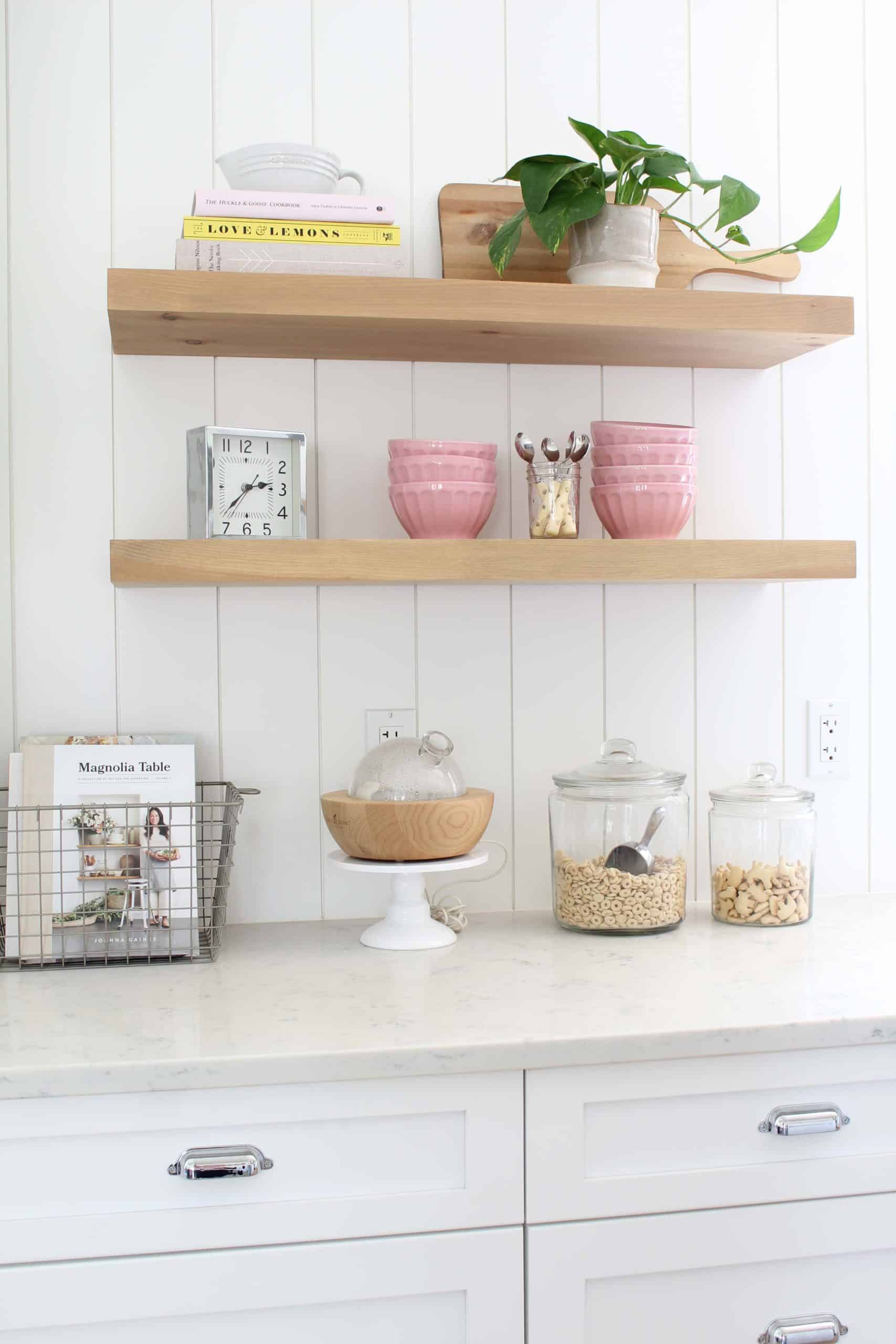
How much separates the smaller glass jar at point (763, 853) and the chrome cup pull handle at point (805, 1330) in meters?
0.50

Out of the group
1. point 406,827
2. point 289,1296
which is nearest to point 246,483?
point 406,827

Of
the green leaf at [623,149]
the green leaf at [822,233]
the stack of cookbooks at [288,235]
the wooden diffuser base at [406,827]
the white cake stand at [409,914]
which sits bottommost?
the white cake stand at [409,914]

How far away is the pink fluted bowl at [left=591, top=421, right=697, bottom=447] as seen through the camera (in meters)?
1.54

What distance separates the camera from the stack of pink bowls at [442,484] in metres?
1.52

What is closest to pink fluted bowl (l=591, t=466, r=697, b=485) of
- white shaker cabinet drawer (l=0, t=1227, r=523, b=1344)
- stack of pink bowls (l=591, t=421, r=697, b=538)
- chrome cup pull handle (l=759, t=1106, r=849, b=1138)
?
stack of pink bowls (l=591, t=421, r=697, b=538)

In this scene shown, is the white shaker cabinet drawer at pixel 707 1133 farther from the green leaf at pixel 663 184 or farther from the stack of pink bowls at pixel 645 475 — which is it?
the green leaf at pixel 663 184

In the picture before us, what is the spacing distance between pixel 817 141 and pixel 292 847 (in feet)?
4.37

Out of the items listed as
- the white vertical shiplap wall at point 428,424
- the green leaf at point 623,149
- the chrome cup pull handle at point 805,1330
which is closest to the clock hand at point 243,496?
the white vertical shiplap wall at point 428,424

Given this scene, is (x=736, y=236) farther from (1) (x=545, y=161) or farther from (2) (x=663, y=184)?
(1) (x=545, y=161)

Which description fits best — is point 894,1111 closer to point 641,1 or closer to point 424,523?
point 424,523

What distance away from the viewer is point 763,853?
164 centimetres

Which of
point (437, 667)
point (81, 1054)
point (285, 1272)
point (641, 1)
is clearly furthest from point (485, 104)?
point (285, 1272)

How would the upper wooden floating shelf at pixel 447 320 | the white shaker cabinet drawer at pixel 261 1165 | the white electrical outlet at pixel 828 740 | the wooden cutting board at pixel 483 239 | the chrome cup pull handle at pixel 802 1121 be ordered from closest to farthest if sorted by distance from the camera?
the white shaker cabinet drawer at pixel 261 1165 → the chrome cup pull handle at pixel 802 1121 → the upper wooden floating shelf at pixel 447 320 → the wooden cutting board at pixel 483 239 → the white electrical outlet at pixel 828 740

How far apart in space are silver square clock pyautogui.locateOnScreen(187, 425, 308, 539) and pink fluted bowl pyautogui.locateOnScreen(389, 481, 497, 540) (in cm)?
13
